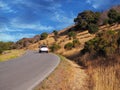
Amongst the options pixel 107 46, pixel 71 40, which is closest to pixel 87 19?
pixel 71 40

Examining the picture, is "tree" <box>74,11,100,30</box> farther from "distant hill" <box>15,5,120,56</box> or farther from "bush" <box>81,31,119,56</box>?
"bush" <box>81,31,119,56</box>

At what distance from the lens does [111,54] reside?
24.4m

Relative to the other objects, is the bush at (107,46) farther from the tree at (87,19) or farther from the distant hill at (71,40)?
the tree at (87,19)

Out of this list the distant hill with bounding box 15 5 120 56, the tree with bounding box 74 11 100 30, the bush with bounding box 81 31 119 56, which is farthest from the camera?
the tree with bounding box 74 11 100 30

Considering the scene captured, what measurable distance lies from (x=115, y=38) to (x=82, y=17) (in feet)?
296

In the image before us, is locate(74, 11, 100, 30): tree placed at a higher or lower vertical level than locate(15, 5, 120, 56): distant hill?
higher

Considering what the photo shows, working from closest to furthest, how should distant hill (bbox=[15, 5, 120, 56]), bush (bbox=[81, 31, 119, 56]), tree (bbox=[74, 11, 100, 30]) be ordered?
1. bush (bbox=[81, 31, 119, 56])
2. distant hill (bbox=[15, 5, 120, 56])
3. tree (bbox=[74, 11, 100, 30])

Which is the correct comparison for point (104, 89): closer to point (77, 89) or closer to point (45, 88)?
point (77, 89)

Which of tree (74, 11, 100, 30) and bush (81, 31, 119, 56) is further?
tree (74, 11, 100, 30)

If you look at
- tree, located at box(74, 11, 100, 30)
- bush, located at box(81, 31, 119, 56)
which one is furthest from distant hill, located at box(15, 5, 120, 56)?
bush, located at box(81, 31, 119, 56)

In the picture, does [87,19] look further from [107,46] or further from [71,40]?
[107,46]

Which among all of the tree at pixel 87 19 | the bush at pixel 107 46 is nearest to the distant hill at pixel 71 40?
the tree at pixel 87 19

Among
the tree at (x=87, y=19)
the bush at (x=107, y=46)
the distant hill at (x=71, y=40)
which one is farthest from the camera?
the tree at (x=87, y=19)

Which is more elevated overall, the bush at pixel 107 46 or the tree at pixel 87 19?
the tree at pixel 87 19
